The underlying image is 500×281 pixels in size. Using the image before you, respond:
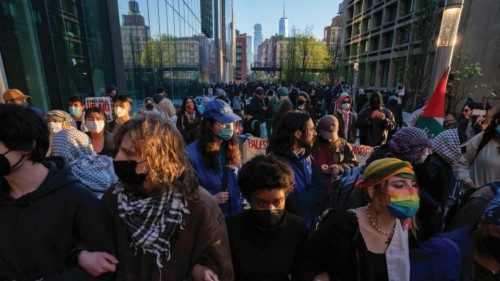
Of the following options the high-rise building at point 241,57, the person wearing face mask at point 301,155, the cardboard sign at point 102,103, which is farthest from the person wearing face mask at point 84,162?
the high-rise building at point 241,57

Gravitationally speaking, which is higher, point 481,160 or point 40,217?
point 40,217

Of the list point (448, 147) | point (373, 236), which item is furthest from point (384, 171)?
point (448, 147)

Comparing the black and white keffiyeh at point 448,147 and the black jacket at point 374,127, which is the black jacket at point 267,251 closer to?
the black and white keffiyeh at point 448,147

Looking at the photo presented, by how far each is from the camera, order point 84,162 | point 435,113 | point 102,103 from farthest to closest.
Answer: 1. point 102,103
2. point 435,113
3. point 84,162

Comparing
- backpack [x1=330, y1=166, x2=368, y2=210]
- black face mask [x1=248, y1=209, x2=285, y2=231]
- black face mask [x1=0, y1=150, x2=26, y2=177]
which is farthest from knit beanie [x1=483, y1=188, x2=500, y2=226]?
black face mask [x1=0, y1=150, x2=26, y2=177]

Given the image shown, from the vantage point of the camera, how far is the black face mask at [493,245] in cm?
154

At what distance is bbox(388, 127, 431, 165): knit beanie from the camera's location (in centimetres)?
248

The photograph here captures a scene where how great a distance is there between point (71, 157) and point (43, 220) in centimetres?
108

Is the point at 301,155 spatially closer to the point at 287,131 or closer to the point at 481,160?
the point at 287,131

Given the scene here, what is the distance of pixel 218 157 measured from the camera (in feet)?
8.79

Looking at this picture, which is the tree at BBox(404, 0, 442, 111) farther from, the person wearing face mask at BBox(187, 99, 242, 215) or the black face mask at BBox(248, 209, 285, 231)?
the black face mask at BBox(248, 209, 285, 231)

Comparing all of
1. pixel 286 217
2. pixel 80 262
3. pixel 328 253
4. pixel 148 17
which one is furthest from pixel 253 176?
pixel 148 17

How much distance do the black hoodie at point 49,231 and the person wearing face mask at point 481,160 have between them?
329 centimetres

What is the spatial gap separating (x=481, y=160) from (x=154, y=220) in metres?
3.14
